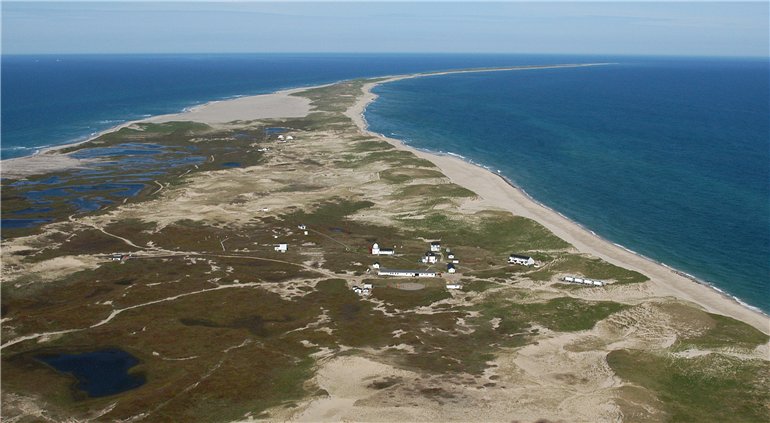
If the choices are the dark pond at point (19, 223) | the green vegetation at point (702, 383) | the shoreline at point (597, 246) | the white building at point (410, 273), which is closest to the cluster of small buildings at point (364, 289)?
the white building at point (410, 273)

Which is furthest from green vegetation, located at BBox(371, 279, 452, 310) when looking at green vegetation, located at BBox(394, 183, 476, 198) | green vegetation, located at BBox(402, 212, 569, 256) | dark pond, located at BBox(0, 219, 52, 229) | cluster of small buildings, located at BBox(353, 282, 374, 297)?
dark pond, located at BBox(0, 219, 52, 229)

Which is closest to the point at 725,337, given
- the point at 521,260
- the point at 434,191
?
the point at 521,260

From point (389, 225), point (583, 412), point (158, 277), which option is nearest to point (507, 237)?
point (389, 225)

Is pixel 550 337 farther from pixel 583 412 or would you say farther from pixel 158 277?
pixel 158 277

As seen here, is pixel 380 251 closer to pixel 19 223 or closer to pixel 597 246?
pixel 597 246

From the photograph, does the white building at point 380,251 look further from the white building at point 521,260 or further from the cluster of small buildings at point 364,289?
the white building at point 521,260

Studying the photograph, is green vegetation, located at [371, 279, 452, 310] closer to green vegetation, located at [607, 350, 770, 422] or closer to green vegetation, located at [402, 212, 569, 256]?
green vegetation, located at [402, 212, 569, 256]
